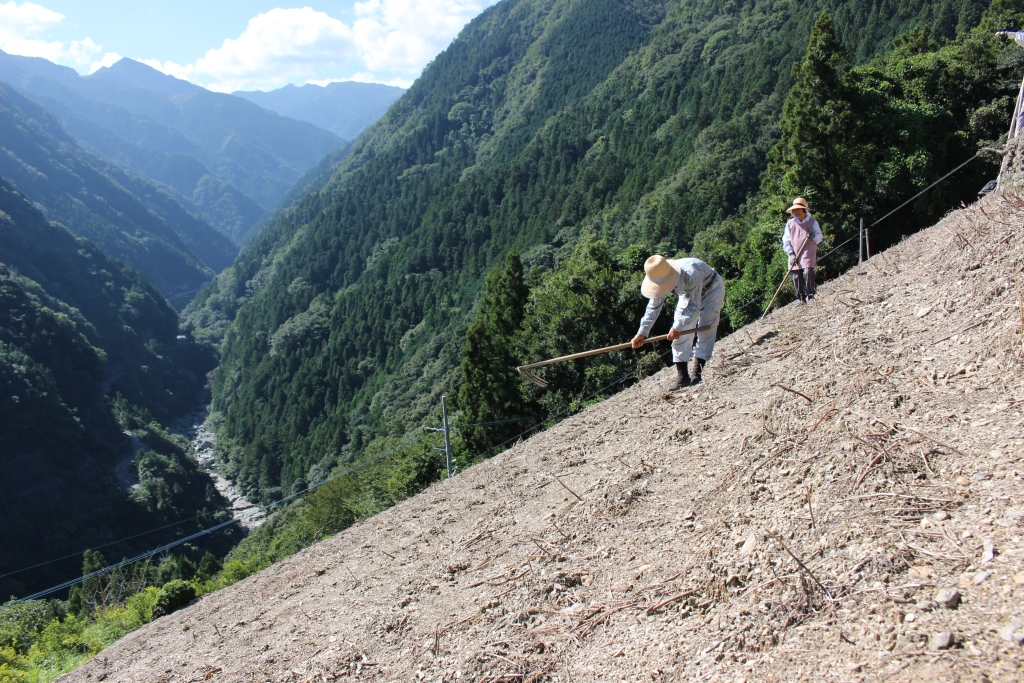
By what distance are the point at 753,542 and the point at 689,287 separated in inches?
173

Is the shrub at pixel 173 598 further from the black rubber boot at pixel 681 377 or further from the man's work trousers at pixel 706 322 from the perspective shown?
the man's work trousers at pixel 706 322

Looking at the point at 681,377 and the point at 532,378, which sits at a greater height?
the point at 532,378

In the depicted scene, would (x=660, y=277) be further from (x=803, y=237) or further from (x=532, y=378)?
(x=803, y=237)

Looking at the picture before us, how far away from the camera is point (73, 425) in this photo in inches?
3497

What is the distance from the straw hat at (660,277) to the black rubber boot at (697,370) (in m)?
1.44

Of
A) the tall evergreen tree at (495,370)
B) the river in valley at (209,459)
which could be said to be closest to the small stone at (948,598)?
the tall evergreen tree at (495,370)

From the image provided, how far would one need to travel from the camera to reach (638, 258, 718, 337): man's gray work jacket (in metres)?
8.39

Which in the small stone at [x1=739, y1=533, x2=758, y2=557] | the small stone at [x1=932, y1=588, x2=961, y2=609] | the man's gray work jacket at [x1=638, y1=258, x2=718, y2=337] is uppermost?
the man's gray work jacket at [x1=638, y1=258, x2=718, y2=337]

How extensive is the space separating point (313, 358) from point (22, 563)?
1898 inches

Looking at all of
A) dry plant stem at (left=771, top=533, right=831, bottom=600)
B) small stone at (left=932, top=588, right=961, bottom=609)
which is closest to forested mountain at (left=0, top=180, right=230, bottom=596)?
dry plant stem at (left=771, top=533, right=831, bottom=600)

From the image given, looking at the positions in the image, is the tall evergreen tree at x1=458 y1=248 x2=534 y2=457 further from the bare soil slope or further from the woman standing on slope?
the bare soil slope

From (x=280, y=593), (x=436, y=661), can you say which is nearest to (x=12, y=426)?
(x=280, y=593)

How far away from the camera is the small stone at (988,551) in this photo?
3.71m

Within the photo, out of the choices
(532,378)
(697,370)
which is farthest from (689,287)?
(532,378)
